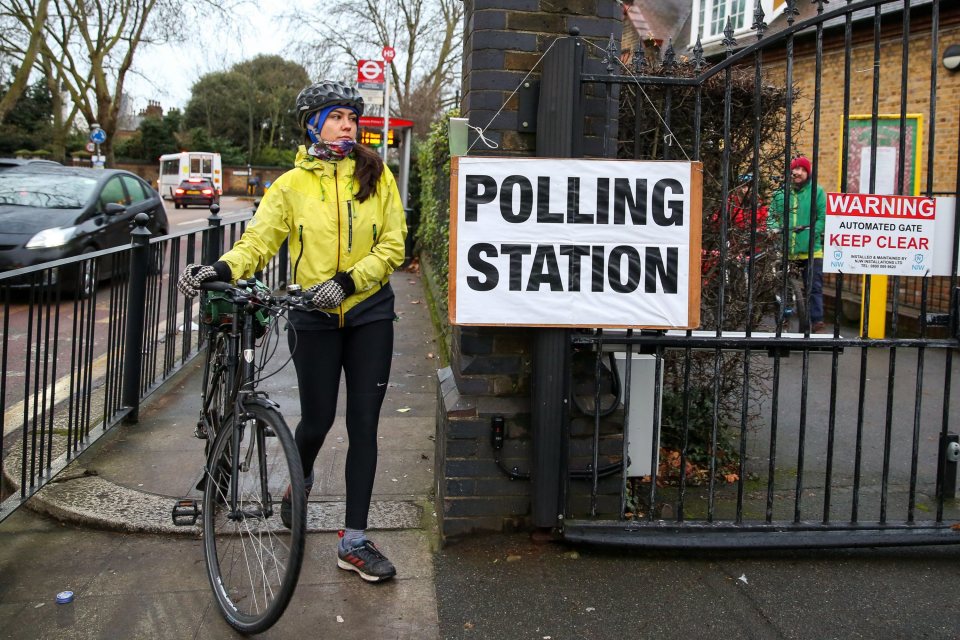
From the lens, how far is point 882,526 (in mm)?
3906

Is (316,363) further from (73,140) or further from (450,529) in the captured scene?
(73,140)

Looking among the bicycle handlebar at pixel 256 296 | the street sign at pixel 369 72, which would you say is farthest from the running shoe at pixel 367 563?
the street sign at pixel 369 72

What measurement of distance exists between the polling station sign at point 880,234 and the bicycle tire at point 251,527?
235 cm

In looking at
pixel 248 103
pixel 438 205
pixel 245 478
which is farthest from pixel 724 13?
pixel 248 103

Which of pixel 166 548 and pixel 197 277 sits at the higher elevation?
pixel 197 277

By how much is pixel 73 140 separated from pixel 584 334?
Answer: 65234mm

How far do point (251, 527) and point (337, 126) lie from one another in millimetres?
1580

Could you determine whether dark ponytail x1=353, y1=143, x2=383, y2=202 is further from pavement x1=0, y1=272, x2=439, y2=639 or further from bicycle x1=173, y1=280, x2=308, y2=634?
pavement x1=0, y1=272, x2=439, y2=639

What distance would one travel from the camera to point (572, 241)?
368 cm

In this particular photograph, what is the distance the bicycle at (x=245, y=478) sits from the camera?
319 cm

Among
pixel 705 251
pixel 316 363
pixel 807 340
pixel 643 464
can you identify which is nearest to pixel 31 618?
pixel 316 363

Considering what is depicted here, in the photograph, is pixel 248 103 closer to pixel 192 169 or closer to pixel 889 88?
pixel 192 169

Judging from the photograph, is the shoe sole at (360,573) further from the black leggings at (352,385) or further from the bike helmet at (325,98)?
the bike helmet at (325,98)

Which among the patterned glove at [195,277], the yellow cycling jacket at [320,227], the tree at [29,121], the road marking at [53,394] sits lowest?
the road marking at [53,394]
